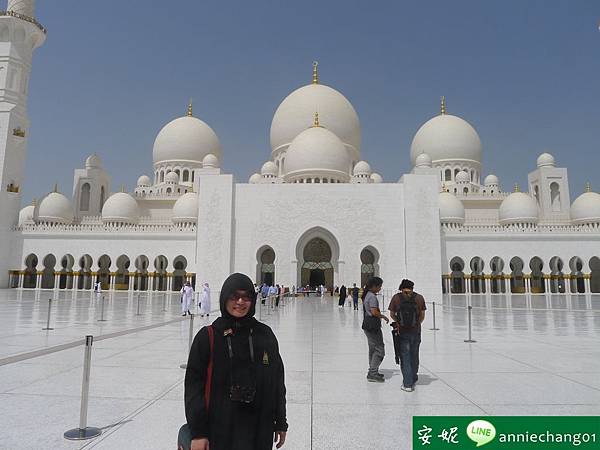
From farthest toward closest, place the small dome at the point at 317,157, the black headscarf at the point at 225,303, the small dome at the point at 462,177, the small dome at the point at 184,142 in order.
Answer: the small dome at the point at 184,142
the small dome at the point at 462,177
the small dome at the point at 317,157
the black headscarf at the point at 225,303

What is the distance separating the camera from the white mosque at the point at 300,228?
23.6m

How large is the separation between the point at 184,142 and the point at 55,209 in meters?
10.3

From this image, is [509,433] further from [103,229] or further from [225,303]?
[103,229]

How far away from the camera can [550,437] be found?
226cm

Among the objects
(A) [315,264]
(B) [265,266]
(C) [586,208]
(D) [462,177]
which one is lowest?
(B) [265,266]

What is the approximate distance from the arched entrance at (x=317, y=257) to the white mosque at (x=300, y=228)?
0.28 ft

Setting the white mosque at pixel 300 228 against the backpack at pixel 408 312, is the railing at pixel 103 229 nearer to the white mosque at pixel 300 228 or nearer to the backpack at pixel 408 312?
the white mosque at pixel 300 228

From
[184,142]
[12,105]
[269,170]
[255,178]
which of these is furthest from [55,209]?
[269,170]

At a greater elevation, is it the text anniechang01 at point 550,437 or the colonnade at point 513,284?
the colonnade at point 513,284

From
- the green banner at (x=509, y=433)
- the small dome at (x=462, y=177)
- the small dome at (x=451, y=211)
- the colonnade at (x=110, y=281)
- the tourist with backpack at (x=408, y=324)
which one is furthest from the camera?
the small dome at (x=462, y=177)

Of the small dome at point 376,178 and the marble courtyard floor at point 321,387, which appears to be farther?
the small dome at point 376,178

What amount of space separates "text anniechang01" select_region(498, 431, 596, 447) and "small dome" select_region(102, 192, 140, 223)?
28967 mm

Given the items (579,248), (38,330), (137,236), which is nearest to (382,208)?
(579,248)

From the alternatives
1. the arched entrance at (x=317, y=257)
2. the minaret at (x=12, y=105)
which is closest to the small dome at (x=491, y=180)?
the arched entrance at (x=317, y=257)
